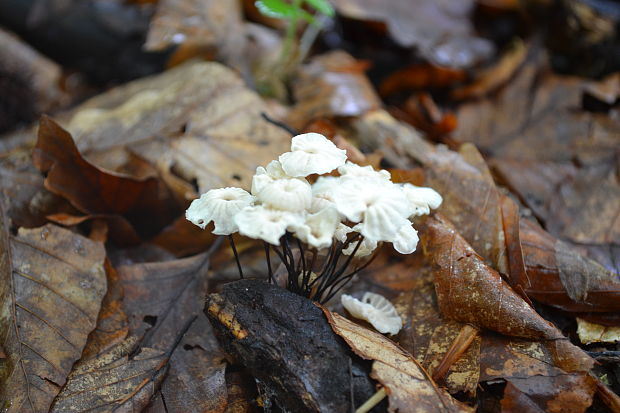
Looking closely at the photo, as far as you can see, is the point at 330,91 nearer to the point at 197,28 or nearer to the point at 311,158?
the point at 197,28

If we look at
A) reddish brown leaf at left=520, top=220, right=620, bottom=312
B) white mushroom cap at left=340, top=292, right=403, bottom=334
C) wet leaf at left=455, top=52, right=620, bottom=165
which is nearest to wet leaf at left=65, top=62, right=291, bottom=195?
white mushroom cap at left=340, top=292, right=403, bottom=334

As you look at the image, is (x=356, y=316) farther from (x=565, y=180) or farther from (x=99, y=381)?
(x=565, y=180)

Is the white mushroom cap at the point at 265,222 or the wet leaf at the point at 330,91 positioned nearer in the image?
the white mushroom cap at the point at 265,222

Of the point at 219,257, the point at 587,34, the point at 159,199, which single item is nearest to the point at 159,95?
the point at 159,199

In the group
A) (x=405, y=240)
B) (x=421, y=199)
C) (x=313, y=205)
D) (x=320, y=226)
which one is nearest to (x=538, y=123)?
(x=421, y=199)

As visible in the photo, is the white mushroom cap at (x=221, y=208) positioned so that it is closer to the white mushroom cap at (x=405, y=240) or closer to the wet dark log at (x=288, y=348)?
the wet dark log at (x=288, y=348)

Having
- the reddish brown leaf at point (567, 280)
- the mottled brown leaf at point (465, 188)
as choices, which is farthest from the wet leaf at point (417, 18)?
the reddish brown leaf at point (567, 280)
